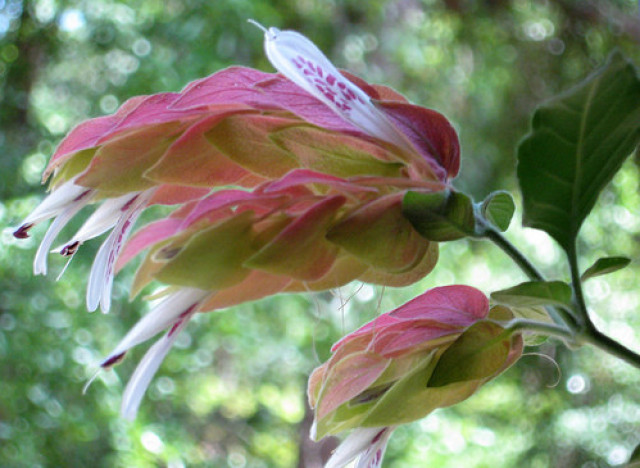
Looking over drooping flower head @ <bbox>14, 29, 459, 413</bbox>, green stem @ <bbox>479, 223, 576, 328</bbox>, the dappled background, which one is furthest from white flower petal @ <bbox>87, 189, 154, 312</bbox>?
the dappled background

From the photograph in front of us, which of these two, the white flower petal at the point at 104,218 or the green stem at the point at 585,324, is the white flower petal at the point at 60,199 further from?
the green stem at the point at 585,324

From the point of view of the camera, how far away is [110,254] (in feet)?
0.78

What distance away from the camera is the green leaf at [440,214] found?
0.21 m

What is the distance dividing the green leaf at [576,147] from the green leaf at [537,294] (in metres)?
0.02

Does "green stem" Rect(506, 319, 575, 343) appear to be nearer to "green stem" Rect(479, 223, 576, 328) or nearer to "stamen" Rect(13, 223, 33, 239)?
"green stem" Rect(479, 223, 576, 328)

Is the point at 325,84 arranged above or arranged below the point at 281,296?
above

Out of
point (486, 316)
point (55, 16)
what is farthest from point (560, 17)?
point (486, 316)

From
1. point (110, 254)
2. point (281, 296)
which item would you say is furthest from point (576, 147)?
point (281, 296)

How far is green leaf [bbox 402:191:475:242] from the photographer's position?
0.21 meters

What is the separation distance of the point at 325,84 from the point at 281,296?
1513mm

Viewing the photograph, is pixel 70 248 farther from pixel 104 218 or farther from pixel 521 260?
pixel 521 260

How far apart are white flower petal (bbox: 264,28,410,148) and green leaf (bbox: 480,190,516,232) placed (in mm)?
43

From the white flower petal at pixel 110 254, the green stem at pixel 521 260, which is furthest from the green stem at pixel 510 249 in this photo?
the white flower petal at pixel 110 254

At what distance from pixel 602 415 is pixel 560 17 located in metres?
1.06
